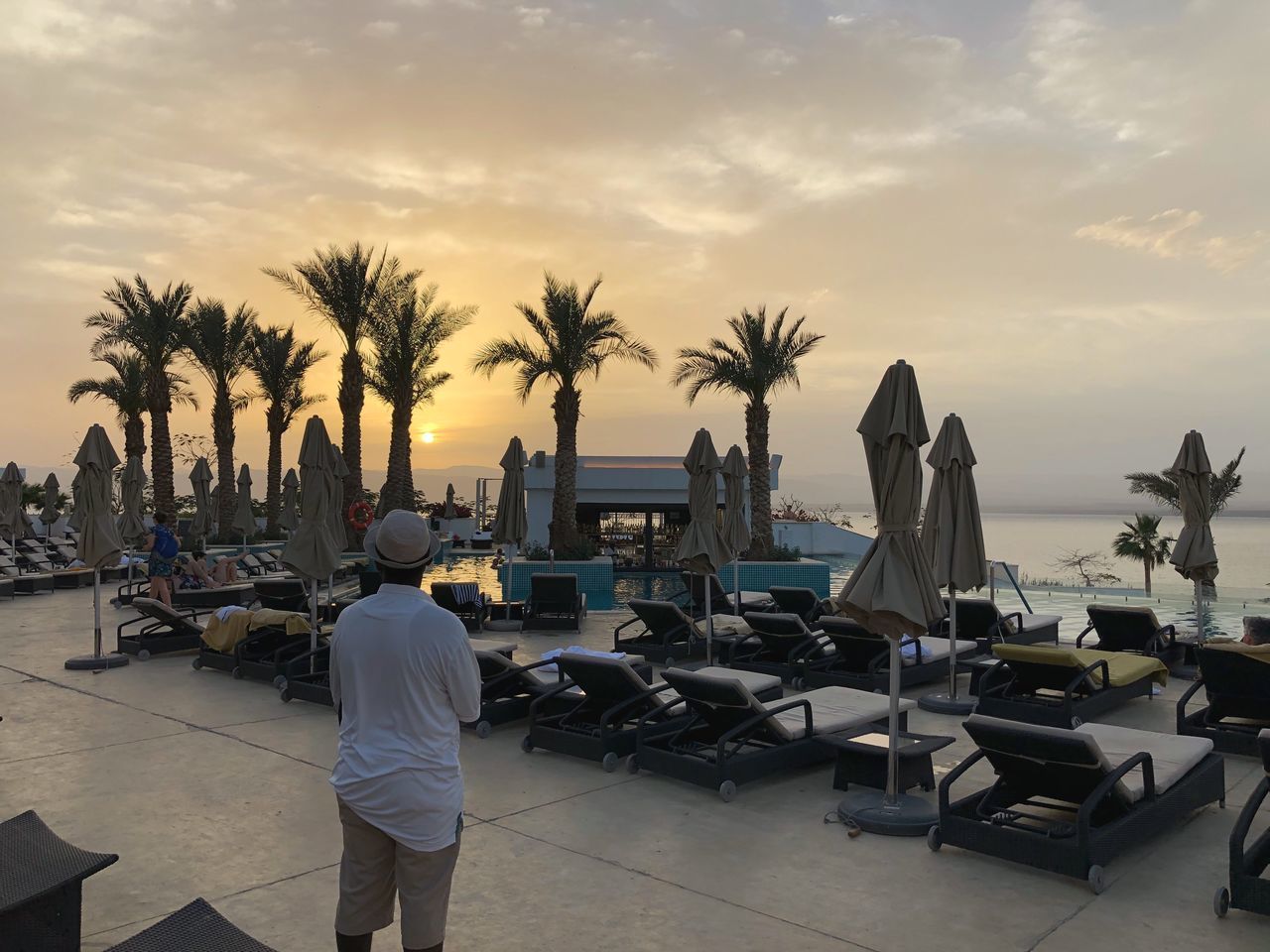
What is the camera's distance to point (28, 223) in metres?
16.1

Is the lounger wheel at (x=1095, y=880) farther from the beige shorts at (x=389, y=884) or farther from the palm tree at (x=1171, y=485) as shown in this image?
the palm tree at (x=1171, y=485)

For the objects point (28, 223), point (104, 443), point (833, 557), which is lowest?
point (833, 557)

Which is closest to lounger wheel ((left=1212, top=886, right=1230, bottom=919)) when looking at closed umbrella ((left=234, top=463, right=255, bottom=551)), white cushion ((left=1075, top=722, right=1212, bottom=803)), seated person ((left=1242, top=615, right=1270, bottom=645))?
white cushion ((left=1075, top=722, right=1212, bottom=803))

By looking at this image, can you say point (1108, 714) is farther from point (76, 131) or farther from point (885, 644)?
point (76, 131)

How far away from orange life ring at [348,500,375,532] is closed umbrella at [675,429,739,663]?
16374mm

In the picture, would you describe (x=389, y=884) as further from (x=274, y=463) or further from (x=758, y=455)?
(x=274, y=463)

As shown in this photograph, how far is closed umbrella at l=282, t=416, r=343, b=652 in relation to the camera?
1030 centimetres

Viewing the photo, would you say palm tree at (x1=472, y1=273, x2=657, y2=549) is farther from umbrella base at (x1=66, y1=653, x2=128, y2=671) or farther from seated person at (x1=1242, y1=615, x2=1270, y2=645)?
seated person at (x1=1242, y1=615, x2=1270, y2=645)

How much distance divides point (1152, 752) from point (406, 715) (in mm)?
5006

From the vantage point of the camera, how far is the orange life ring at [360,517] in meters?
26.4

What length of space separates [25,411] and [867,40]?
31.7 meters

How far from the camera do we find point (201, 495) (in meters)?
25.0

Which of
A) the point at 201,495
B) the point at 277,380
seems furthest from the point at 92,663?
the point at 277,380

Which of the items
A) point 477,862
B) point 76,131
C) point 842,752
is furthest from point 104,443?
point 842,752
